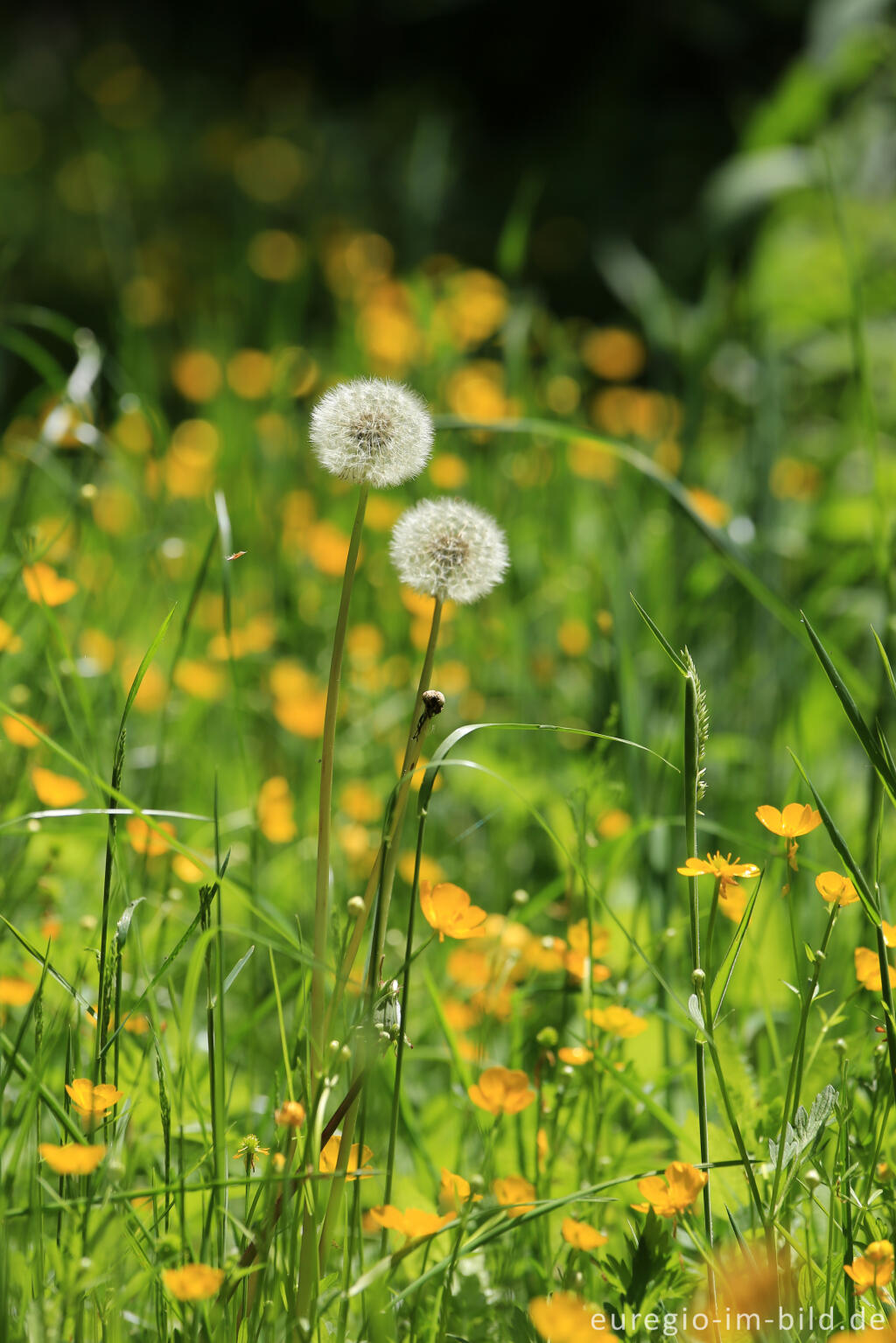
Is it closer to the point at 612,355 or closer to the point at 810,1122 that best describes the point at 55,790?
the point at 810,1122

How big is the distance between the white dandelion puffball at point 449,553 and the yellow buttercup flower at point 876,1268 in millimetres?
547

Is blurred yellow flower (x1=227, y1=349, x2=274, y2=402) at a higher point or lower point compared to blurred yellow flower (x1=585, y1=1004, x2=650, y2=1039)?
higher

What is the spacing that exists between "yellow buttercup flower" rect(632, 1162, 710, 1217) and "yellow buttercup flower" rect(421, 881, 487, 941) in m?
0.23

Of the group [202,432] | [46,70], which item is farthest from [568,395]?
Answer: [46,70]

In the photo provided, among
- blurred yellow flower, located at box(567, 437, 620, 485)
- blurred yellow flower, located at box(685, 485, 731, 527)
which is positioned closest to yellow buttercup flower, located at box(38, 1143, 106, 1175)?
blurred yellow flower, located at box(685, 485, 731, 527)

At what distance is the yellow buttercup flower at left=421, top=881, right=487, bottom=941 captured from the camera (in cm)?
92

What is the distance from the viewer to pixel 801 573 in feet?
8.76

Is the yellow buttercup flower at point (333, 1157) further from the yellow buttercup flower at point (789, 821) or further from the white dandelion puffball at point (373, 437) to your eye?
the white dandelion puffball at point (373, 437)

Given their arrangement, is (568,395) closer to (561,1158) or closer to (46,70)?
(561,1158)

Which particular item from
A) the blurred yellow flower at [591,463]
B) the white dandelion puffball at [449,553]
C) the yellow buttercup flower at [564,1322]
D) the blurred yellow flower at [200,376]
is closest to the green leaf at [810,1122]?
the yellow buttercup flower at [564,1322]

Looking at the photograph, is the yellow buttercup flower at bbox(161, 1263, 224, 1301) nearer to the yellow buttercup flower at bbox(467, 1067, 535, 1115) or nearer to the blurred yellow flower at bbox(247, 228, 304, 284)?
the yellow buttercup flower at bbox(467, 1067, 535, 1115)

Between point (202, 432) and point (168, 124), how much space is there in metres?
4.13

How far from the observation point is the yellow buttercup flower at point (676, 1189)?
0.86 m

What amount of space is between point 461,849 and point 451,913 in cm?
98
